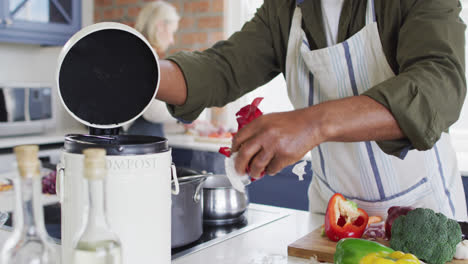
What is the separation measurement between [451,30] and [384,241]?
480mm

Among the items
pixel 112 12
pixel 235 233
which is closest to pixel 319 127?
pixel 235 233

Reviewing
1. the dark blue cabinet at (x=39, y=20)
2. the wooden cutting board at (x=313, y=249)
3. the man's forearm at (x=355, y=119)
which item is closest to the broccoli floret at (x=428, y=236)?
the wooden cutting board at (x=313, y=249)

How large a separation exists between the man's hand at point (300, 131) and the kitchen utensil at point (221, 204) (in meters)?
0.50

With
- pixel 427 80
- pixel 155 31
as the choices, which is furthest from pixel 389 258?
pixel 155 31

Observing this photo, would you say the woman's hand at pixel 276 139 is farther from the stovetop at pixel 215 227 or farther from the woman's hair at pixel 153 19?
the woman's hair at pixel 153 19

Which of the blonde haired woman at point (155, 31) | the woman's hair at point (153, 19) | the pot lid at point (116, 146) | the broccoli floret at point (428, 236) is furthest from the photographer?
the woman's hair at point (153, 19)

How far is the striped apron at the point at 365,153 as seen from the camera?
4.34 feet

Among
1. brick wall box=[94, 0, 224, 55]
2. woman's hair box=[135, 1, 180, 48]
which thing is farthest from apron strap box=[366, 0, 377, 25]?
brick wall box=[94, 0, 224, 55]

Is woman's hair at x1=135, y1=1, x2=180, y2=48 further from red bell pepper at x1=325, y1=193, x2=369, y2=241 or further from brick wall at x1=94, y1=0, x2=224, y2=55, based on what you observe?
red bell pepper at x1=325, y1=193, x2=369, y2=241

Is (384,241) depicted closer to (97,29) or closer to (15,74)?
(97,29)

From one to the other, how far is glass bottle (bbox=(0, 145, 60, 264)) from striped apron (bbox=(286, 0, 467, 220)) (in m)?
0.96

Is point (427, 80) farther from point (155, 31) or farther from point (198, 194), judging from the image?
point (155, 31)

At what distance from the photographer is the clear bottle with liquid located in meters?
0.51

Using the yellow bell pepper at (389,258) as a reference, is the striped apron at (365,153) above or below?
above
